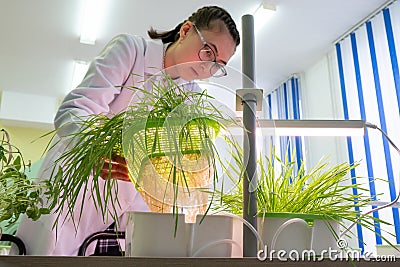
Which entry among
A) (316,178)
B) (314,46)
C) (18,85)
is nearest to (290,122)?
(316,178)

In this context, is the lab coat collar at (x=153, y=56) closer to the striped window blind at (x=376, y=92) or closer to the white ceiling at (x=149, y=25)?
the white ceiling at (x=149, y=25)

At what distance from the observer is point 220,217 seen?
0.55m

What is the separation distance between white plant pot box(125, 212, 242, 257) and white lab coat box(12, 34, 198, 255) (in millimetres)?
365

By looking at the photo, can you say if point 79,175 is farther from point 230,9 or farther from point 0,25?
point 0,25

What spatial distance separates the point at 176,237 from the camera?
0.52 meters

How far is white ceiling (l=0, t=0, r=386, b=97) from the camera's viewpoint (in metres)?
3.44

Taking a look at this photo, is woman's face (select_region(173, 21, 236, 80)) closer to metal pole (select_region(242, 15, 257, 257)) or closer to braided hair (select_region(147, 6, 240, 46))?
braided hair (select_region(147, 6, 240, 46))

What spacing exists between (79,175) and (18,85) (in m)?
4.99

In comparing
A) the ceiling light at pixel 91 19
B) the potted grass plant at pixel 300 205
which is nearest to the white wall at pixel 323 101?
the ceiling light at pixel 91 19

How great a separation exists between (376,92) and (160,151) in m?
3.16

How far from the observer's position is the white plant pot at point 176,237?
521 millimetres

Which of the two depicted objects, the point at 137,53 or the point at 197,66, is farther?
the point at 137,53

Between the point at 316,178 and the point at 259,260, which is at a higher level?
the point at 316,178

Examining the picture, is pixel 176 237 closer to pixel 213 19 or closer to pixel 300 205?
pixel 300 205
